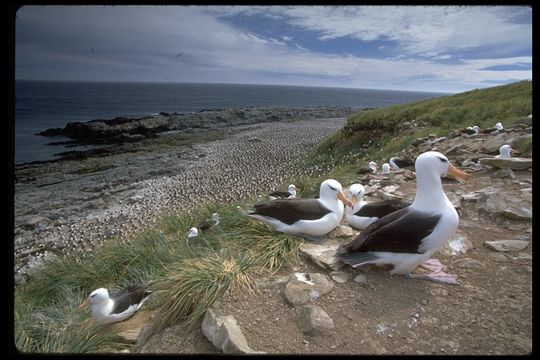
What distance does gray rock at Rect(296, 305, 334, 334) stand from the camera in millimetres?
2744

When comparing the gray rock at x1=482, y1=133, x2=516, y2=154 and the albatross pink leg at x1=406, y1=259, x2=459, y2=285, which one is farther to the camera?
the gray rock at x1=482, y1=133, x2=516, y2=154

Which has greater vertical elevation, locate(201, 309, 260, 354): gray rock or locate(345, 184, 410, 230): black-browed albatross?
locate(345, 184, 410, 230): black-browed albatross

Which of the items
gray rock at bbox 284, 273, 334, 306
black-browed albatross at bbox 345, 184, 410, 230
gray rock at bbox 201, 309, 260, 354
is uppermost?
black-browed albatross at bbox 345, 184, 410, 230

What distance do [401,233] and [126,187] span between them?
49.4ft

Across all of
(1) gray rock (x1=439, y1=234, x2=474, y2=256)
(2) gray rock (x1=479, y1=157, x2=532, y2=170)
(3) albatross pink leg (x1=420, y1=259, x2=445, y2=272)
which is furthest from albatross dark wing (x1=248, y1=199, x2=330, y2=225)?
(2) gray rock (x1=479, y1=157, x2=532, y2=170)

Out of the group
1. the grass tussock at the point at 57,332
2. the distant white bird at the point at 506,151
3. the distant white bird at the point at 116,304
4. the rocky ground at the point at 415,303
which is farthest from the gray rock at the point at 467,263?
the grass tussock at the point at 57,332

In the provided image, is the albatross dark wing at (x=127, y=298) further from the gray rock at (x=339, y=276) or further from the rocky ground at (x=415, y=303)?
the gray rock at (x=339, y=276)

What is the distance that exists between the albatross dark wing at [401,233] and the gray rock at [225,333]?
1249 mm

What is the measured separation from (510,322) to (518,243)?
1.00m

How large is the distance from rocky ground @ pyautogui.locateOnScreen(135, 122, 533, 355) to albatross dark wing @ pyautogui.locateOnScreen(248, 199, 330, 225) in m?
0.34

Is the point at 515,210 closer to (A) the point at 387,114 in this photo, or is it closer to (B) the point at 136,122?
(A) the point at 387,114

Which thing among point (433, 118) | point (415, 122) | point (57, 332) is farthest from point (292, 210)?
point (415, 122)

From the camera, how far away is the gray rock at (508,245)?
10.5ft

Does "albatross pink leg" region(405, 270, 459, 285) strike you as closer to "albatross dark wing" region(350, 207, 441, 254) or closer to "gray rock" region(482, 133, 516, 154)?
"albatross dark wing" region(350, 207, 441, 254)
